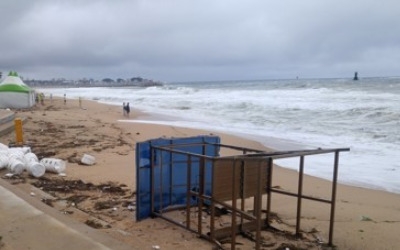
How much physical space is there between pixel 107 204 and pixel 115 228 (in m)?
1.32

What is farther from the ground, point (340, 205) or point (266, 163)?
point (266, 163)

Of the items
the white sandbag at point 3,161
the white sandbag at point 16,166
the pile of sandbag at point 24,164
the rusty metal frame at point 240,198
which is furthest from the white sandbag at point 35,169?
the rusty metal frame at point 240,198

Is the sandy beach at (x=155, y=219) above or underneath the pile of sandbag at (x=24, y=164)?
underneath

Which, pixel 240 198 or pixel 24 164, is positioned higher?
pixel 240 198

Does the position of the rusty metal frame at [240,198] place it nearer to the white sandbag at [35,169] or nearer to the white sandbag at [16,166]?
the white sandbag at [35,169]

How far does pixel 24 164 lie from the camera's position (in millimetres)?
8617

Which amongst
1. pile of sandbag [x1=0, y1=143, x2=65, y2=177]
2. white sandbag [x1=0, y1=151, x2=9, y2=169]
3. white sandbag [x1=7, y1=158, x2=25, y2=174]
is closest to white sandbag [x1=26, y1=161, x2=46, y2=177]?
pile of sandbag [x1=0, y1=143, x2=65, y2=177]

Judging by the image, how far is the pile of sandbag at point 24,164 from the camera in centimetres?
844

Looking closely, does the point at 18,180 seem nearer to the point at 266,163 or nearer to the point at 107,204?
the point at 107,204

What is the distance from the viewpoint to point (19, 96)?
99.1 ft

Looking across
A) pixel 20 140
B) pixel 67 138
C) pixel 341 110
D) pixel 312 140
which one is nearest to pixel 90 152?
pixel 20 140

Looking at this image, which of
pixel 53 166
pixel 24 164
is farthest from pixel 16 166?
pixel 53 166

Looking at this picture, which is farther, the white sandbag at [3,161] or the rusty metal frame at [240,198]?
the white sandbag at [3,161]

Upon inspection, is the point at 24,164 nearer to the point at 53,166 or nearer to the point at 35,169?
the point at 35,169
